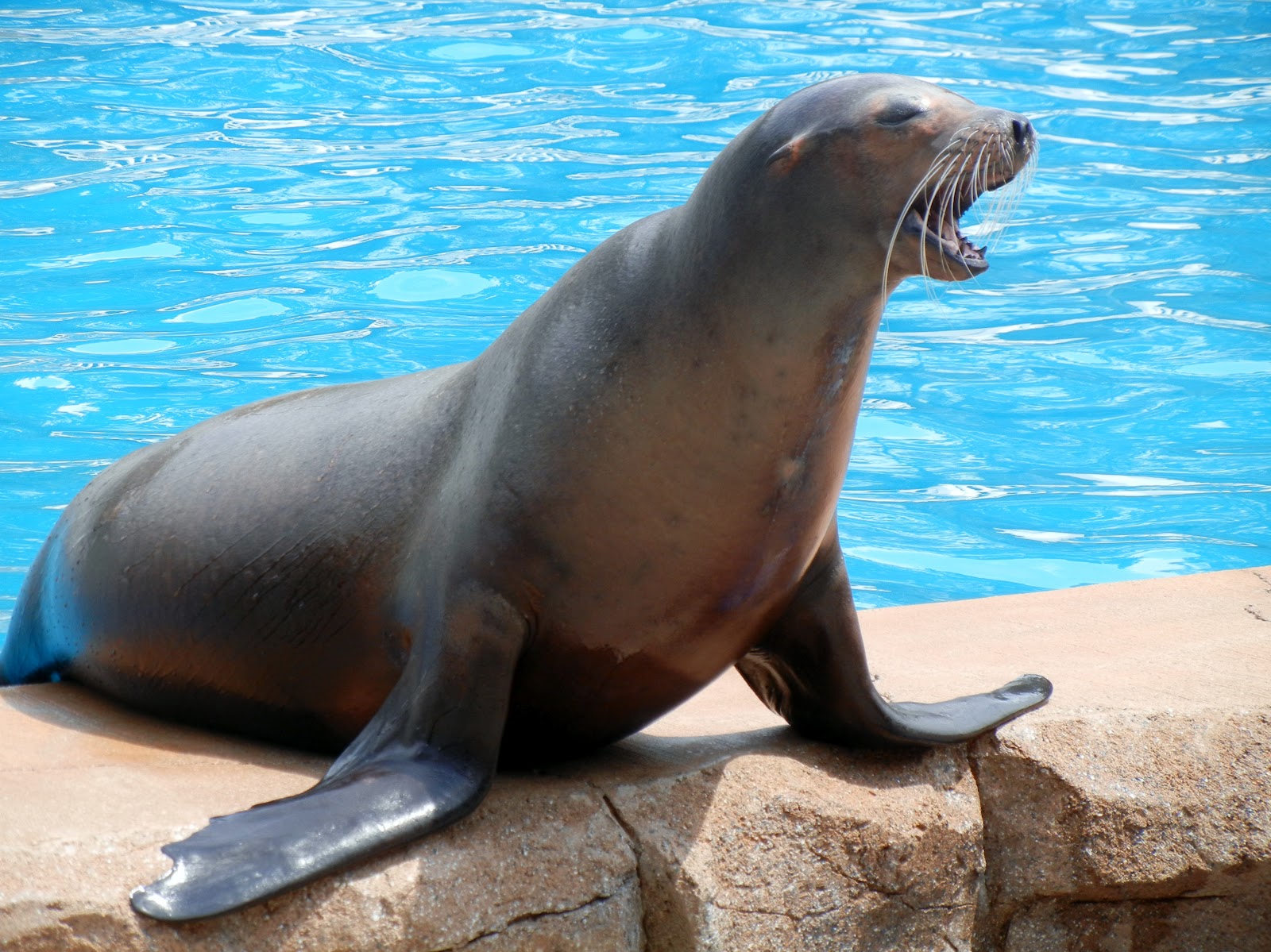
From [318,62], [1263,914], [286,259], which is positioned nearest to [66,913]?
[1263,914]

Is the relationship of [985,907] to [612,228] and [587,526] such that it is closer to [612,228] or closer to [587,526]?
[587,526]

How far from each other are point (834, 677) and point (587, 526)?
742mm

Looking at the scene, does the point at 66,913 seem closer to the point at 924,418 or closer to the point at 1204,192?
the point at 924,418

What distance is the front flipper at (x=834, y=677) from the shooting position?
3.47 m

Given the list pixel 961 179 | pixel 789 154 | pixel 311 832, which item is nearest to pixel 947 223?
pixel 961 179

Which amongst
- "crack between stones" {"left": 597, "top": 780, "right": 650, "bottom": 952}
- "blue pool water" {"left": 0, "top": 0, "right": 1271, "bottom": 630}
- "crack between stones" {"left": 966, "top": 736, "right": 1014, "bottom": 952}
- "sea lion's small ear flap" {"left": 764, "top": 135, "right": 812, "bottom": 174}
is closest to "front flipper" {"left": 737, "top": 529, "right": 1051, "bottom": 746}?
"crack between stones" {"left": 966, "top": 736, "right": 1014, "bottom": 952}

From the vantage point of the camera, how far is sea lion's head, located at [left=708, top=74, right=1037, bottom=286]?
284 cm

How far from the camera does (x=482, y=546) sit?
3105 mm

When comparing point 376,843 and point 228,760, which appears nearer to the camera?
point 376,843

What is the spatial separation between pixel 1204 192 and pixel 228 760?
28.8ft

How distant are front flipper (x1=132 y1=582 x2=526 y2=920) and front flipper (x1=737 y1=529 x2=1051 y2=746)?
67 cm

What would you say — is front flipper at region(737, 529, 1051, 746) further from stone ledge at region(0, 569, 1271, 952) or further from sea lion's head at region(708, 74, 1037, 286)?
sea lion's head at region(708, 74, 1037, 286)

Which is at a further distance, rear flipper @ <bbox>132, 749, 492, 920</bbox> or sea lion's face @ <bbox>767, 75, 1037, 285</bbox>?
sea lion's face @ <bbox>767, 75, 1037, 285</bbox>

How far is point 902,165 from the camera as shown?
2.87 m
